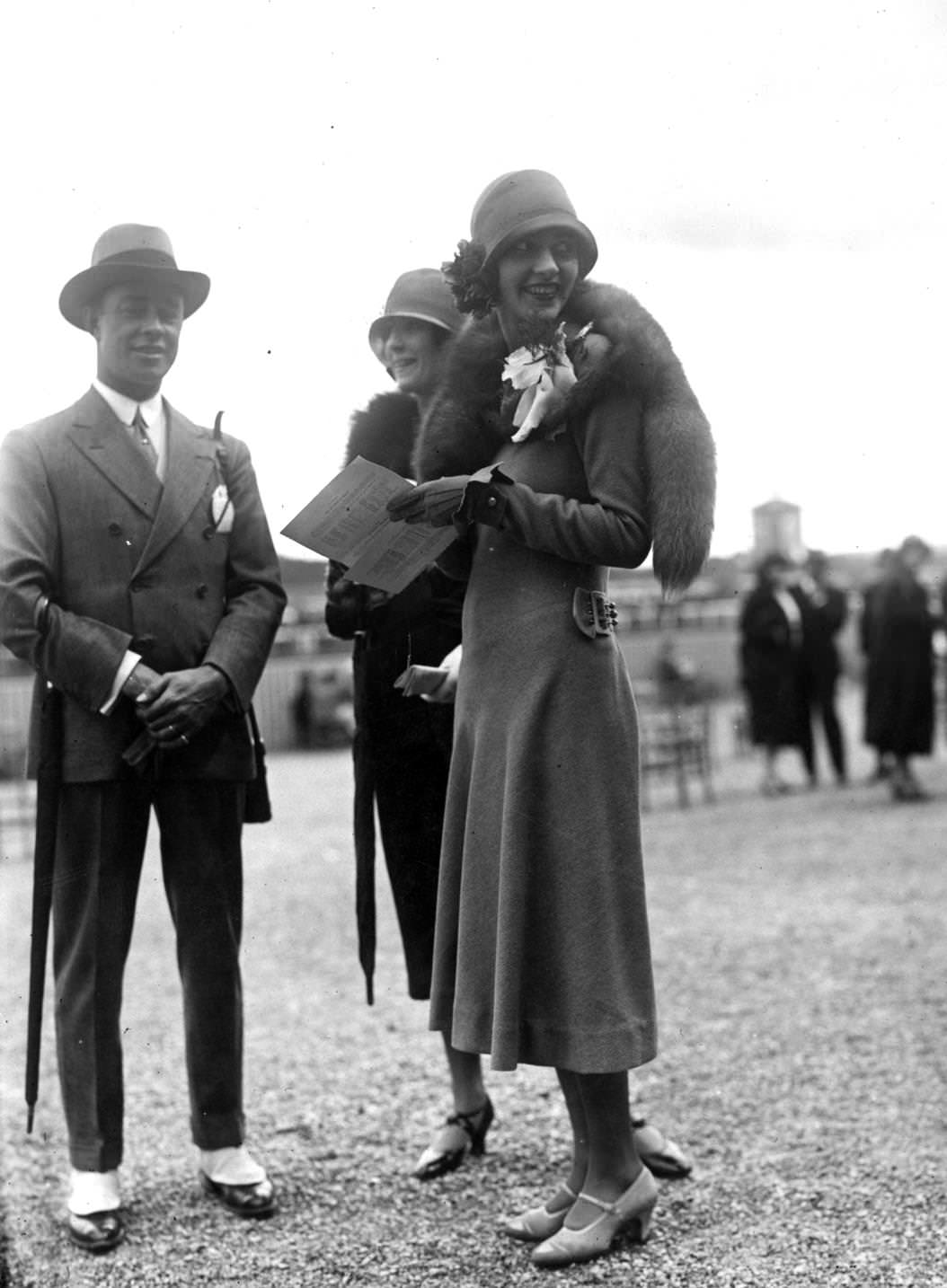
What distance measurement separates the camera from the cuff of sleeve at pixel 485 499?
3.36 m

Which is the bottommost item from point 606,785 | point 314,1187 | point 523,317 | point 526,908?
point 314,1187

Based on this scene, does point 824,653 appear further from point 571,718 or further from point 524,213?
point 524,213

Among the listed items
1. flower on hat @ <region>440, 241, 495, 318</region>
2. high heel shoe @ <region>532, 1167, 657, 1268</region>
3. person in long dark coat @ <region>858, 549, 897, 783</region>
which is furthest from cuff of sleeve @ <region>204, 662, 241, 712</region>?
person in long dark coat @ <region>858, 549, 897, 783</region>

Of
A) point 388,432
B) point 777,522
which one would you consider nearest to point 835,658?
point 777,522

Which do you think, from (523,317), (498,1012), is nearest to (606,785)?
(498,1012)

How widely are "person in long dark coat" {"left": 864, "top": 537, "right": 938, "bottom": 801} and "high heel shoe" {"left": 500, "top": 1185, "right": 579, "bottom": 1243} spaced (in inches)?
347

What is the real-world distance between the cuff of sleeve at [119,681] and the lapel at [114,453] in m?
0.40

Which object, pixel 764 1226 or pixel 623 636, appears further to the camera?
pixel 623 636

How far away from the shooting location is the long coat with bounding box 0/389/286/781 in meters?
3.82

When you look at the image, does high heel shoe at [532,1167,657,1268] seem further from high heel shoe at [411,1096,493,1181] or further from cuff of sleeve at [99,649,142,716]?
cuff of sleeve at [99,649,142,716]

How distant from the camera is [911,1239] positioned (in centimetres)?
354

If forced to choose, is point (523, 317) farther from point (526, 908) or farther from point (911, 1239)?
point (911, 1239)

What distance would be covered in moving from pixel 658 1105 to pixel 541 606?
79.4 inches

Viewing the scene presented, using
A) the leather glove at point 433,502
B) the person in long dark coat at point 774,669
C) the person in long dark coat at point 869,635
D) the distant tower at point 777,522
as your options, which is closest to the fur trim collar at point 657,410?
the leather glove at point 433,502
